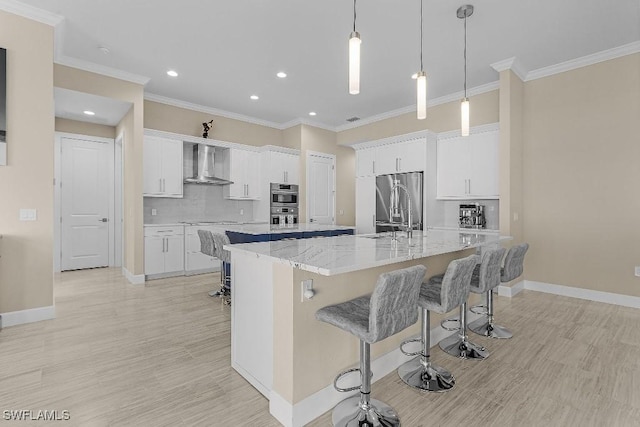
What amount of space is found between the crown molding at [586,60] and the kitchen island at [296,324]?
12.3ft

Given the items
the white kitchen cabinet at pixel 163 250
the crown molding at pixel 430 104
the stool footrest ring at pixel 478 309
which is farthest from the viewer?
the white kitchen cabinet at pixel 163 250

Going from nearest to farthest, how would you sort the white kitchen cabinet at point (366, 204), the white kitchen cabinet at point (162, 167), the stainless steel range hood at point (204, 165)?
1. the white kitchen cabinet at point (162, 167)
2. the stainless steel range hood at point (204, 165)
3. the white kitchen cabinet at point (366, 204)

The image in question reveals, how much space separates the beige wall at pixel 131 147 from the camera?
4371 millimetres

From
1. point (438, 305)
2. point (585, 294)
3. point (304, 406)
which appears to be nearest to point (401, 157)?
point (585, 294)

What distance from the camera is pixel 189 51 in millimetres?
4000

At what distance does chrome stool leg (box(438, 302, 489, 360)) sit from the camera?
2.53 metres

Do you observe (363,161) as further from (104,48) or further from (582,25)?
(104,48)

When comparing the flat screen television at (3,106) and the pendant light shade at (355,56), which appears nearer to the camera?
the pendant light shade at (355,56)

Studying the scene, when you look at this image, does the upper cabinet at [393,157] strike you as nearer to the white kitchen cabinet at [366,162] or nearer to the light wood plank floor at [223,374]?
the white kitchen cabinet at [366,162]

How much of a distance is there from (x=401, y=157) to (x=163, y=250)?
14.5 feet

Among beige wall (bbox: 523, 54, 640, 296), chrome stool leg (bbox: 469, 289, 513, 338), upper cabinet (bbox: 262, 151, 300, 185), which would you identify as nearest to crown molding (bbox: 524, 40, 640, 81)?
beige wall (bbox: 523, 54, 640, 296)

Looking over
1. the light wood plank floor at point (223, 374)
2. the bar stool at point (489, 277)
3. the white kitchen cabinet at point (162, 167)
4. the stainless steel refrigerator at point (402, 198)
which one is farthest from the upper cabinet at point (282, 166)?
the bar stool at point (489, 277)

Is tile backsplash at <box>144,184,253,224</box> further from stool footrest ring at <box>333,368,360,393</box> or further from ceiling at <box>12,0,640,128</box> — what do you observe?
stool footrest ring at <box>333,368,360,393</box>

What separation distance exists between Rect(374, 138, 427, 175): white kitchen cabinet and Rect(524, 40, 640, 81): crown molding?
1779mm
